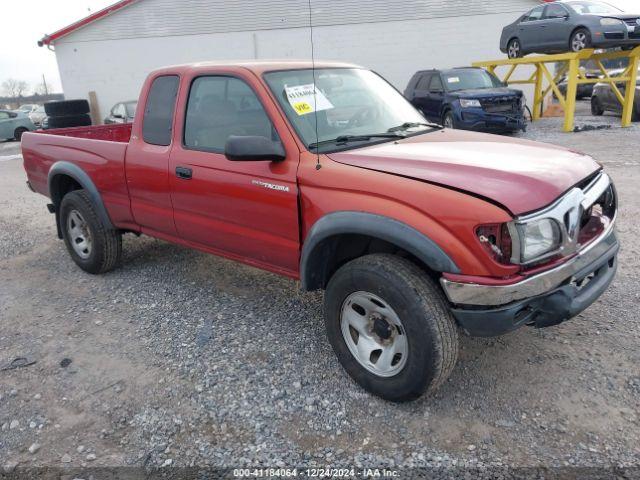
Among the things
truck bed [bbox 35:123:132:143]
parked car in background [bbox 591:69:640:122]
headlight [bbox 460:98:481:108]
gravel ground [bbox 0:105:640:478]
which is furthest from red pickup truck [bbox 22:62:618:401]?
parked car in background [bbox 591:69:640:122]

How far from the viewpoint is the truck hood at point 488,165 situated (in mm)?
2438

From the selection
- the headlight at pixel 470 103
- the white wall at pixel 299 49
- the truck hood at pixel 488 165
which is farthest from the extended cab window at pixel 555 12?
the truck hood at pixel 488 165

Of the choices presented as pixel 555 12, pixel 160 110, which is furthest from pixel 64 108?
pixel 555 12

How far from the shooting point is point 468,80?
40.3ft

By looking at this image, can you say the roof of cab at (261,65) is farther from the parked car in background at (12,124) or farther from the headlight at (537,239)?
the parked car in background at (12,124)

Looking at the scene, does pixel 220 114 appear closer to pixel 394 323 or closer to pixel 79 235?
pixel 394 323

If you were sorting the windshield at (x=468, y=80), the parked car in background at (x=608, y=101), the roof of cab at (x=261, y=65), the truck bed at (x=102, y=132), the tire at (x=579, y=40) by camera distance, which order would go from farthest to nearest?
the parked car in background at (x=608, y=101) < the tire at (x=579, y=40) < the windshield at (x=468, y=80) < the truck bed at (x=102, y=132) < the roof of cab at (x=261, y=65)

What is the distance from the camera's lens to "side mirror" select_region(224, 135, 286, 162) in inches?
114

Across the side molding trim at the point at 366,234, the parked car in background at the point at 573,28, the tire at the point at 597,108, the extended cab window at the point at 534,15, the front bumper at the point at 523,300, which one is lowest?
the tire at the point at 597,108

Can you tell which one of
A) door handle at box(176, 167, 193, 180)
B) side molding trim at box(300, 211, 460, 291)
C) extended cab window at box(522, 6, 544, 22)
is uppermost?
extended cab window at box(522, 6, 544, 22)

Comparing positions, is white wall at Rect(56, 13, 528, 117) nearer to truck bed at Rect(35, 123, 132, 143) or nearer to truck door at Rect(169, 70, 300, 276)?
truck bed at Rect(35, 123, 132, 143)

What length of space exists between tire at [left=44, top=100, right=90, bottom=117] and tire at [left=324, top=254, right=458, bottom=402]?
29.5 feet

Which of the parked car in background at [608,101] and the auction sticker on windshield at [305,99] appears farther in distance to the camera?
Answer: the parked car in background at [608,101]

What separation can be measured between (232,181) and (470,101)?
9357 mm
